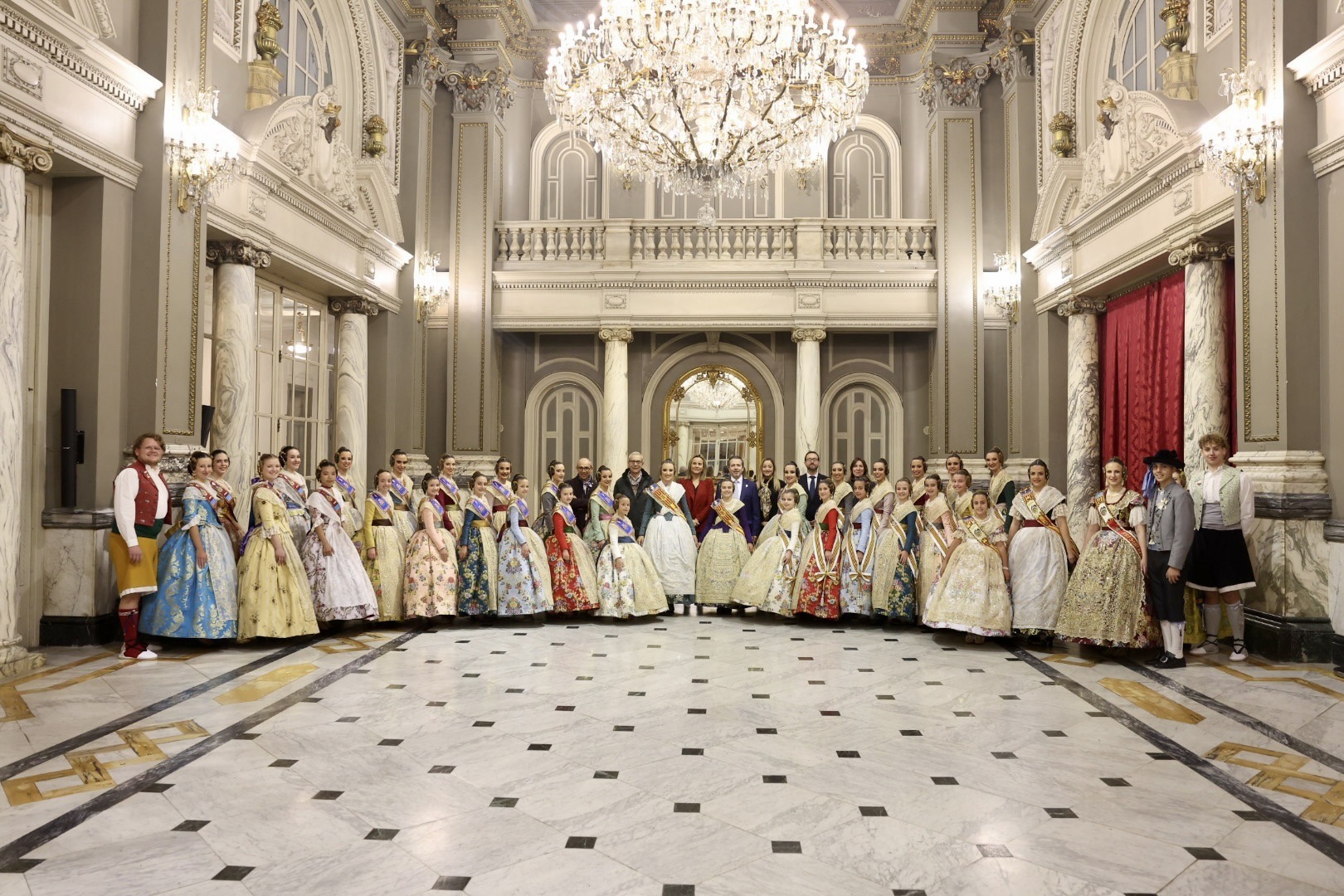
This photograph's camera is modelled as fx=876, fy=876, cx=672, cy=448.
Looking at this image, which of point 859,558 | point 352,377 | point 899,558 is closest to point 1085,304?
point 899,558

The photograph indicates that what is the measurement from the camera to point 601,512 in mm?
7711

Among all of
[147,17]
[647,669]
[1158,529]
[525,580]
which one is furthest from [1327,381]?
[147,17]

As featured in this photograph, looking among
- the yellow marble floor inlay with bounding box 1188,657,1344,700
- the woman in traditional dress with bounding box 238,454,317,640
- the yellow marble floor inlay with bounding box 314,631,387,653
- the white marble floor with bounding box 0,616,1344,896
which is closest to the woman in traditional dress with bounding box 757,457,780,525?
the white marble floor with bounding box 0,616,1344,896

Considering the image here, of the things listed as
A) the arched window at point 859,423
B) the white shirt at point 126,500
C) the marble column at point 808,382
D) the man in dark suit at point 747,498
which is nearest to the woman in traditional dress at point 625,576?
the man in dark suit at point 747,498

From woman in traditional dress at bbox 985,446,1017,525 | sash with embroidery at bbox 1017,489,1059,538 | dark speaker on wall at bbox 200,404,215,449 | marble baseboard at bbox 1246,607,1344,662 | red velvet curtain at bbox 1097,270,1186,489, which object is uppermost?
red velvet curtain at bbox 1097,270,1186,489

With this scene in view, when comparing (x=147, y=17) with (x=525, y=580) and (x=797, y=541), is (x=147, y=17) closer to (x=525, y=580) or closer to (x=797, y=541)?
(x=525, y=580)

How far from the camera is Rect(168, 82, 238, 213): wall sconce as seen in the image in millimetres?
6191

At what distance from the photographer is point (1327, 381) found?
18.9 feet

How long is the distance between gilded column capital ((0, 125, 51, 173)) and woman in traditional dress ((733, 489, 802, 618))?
18.8 feet

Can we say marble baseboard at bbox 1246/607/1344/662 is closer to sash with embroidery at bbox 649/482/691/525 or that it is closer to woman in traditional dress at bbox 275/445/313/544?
sash with embroidery at bbox 649/482/691/525

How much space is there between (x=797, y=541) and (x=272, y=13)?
20.8 ft

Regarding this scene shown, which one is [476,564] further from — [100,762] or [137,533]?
[100,762]

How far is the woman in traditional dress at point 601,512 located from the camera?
25.2ft

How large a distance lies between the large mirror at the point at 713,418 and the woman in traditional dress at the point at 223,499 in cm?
709
